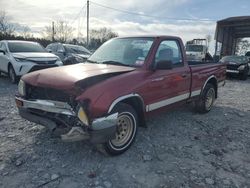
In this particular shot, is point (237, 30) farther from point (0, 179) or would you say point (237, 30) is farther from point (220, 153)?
point (0, 179)

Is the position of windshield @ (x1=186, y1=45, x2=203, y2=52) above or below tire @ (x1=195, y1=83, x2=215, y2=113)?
above

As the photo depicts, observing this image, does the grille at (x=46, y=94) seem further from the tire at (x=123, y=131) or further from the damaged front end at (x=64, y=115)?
the tire at (x=123, y=131)

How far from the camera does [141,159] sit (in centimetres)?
412

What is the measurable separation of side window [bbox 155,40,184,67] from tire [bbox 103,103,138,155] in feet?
3.87

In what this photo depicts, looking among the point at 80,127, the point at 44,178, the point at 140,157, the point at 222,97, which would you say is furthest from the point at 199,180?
the point at 222,97

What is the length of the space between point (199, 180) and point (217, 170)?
1.47 ft

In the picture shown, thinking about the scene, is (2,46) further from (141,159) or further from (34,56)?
(141,159)

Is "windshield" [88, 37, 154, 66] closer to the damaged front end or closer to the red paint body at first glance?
the red paint body

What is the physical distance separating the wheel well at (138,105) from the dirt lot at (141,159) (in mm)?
442

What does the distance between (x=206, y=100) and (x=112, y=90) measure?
3730 millimetres

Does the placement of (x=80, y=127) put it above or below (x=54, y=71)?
below

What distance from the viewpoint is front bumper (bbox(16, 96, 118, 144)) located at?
11.7 feet

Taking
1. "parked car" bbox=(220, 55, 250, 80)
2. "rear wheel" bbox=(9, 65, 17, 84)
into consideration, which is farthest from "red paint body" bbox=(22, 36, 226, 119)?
"parked car" bbox=(220, 55, 250, 80)

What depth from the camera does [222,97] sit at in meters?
9.24
